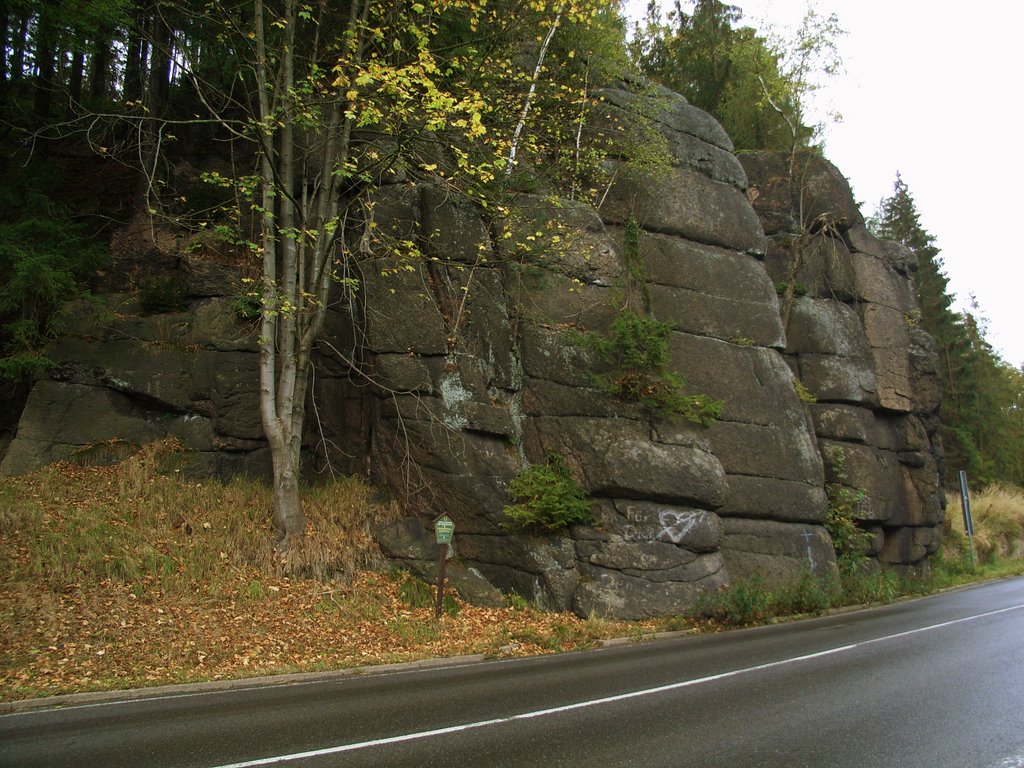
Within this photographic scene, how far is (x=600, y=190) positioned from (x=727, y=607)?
12.4 m

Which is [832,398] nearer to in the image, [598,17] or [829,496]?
[829,496]

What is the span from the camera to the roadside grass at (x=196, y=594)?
951cm

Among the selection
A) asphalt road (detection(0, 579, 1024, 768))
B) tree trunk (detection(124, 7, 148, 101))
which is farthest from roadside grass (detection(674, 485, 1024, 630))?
tree trunk (detection(124, 7, 148, 101))

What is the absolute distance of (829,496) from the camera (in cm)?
1992

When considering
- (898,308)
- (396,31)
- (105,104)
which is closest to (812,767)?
(396,31)

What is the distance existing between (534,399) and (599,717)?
986 cm

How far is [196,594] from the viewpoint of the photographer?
11430 millimetres

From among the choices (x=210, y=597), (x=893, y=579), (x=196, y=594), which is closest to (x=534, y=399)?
(x=210, y=597)

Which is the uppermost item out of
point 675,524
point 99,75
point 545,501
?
point 99,75

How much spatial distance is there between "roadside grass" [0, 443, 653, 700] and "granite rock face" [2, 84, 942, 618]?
0.92 metres

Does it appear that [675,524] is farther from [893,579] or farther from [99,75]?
[99,75]

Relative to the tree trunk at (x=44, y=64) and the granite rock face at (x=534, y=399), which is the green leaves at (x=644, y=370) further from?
the tree trunk at (x=44, y=64)

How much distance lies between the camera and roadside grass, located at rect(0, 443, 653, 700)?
9508 mm

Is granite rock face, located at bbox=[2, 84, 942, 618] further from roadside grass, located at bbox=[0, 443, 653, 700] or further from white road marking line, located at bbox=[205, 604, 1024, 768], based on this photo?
white road marking line, located at bbox=[205, 604, 1024, 768]
